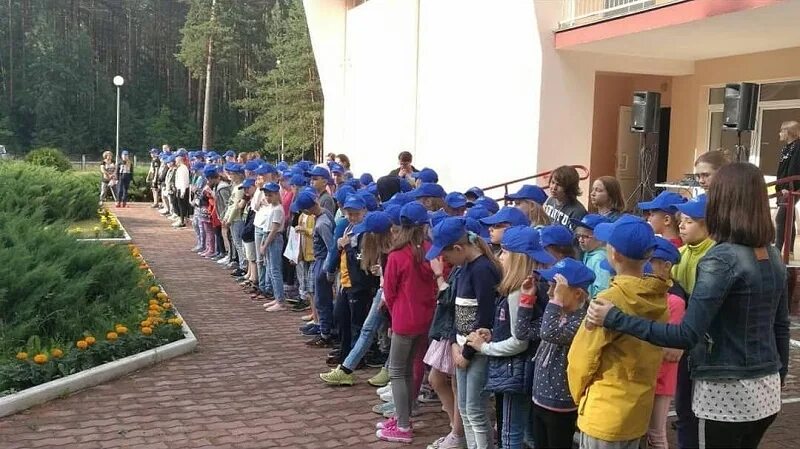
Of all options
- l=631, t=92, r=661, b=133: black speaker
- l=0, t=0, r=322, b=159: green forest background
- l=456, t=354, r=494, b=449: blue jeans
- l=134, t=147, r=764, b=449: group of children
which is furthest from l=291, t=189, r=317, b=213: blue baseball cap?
l=0, t=0, r=322, b=159: green forest background

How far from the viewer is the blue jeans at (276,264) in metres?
9.37

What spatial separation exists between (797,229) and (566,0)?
532cm

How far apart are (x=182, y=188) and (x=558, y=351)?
15.8 meters

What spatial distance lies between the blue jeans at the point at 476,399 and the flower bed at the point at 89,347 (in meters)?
3.47

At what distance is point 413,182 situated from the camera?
31.9ft

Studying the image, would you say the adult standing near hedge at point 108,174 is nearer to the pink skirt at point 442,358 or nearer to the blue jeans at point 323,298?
the blue jeans at point 323,298

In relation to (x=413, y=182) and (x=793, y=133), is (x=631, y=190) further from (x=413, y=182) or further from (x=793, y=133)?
(x=413, y=182)

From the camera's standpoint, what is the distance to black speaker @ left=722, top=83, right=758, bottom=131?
401 inches

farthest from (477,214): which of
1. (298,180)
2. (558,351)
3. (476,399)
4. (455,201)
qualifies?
(298,180)

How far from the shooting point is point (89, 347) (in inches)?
257

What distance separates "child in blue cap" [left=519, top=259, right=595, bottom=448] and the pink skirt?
1.06 metres

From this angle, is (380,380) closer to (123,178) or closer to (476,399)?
(476,399)

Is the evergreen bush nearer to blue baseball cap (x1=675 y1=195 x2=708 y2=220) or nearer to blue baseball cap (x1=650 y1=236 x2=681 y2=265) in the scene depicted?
blue baseball cap (x1=675 y1=195 x2=708 y2=220)

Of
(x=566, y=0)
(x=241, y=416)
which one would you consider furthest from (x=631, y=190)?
(x=241, y=416)
